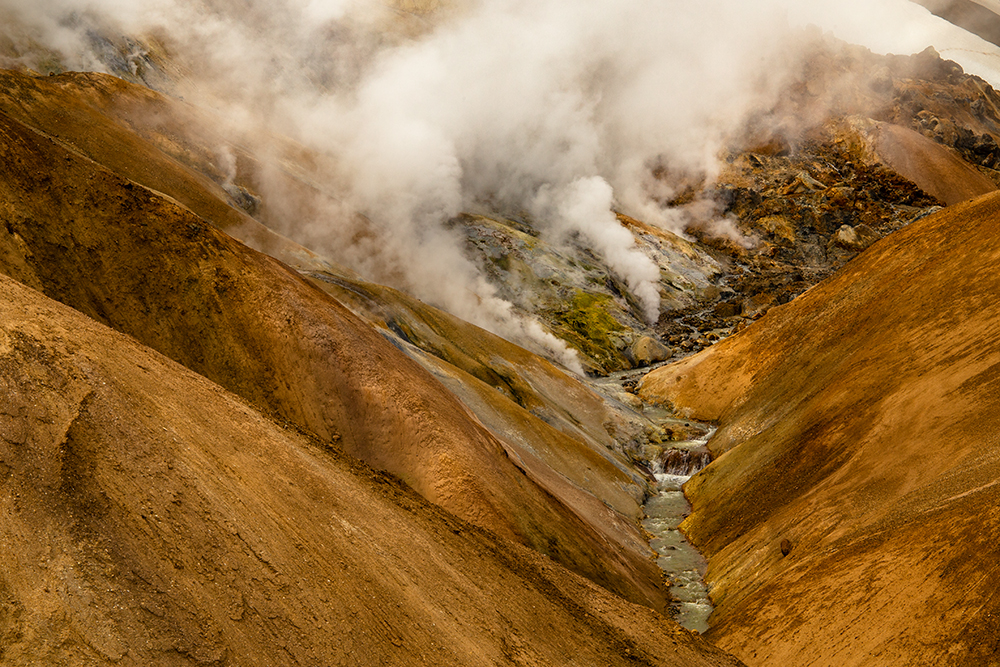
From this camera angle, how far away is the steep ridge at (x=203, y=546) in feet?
34.9

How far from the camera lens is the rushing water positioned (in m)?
28.5

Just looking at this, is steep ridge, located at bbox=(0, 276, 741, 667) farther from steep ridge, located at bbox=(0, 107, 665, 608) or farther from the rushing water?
the rushing water

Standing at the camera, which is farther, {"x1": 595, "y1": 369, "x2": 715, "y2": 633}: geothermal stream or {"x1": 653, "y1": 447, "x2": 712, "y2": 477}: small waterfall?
{"x1": 653, "y1": 447, "x2": 712, "y2": 477}: small waterfall

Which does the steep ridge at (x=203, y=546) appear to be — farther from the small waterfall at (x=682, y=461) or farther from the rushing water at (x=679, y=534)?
the small waterfall at (x=682, y=461)

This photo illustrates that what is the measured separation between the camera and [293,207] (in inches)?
2280

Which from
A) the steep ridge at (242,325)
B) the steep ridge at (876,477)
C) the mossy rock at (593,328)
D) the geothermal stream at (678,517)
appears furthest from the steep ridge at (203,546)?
the mossy rock at (593,328)

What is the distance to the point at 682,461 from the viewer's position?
150 ft

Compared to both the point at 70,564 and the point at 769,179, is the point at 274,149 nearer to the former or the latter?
the point at 70,564

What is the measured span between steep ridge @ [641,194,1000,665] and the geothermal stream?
695 mm

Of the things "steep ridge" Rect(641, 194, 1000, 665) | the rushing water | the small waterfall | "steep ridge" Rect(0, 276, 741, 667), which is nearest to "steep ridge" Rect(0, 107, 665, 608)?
the rushing water

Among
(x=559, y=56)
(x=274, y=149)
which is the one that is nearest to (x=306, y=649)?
(x=274, y=149)

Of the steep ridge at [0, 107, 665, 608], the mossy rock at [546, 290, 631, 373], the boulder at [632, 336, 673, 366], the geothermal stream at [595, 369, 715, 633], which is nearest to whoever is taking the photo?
the steep ridge at [0, 107, 665, 608]

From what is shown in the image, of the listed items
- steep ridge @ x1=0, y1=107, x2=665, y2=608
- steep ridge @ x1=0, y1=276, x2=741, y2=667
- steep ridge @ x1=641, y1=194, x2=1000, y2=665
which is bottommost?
steep ridge @ x1=0, y1=107, x2=665, y2=608

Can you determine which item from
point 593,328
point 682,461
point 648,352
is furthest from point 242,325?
point 593,328
